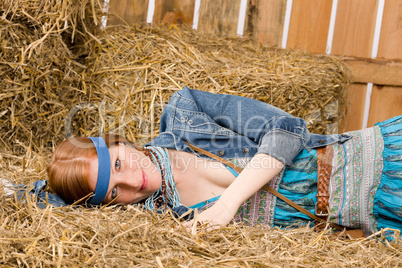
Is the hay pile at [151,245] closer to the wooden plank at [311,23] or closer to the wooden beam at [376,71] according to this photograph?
the wooden beam at [376,71]

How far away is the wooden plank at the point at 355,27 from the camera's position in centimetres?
317

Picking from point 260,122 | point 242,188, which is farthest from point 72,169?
point 260,122

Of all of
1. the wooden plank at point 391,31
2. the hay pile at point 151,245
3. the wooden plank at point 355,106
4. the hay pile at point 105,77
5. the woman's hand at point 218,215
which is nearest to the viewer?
the hay pile at point 151,245

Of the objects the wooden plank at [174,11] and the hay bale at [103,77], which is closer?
the hay bale at [103,77]

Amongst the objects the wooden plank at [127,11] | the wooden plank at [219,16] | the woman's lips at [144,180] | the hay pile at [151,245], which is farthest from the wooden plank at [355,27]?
the woman's lips at [144,180]

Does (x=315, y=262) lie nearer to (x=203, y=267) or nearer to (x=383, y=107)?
(x=203, y=267)

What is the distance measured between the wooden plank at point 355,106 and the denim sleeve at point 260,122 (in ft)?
Answer: 5.00

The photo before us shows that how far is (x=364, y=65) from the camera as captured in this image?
3.18 metres

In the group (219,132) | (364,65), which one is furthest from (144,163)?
(364,65)

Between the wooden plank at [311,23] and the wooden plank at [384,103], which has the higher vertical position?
the wooden plank at [311,23]

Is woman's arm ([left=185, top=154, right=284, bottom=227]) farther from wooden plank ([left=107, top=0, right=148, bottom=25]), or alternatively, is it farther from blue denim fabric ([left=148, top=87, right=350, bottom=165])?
wooden plank ([left=107, top=0, right=148, bottom=25])

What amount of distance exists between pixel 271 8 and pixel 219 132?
1.75 metres

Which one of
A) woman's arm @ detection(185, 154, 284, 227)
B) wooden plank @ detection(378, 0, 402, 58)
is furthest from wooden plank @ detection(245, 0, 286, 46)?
woman's arm @ detection(185, 154, 284, 227)

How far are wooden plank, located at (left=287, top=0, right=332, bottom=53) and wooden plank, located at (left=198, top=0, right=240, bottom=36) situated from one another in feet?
1.48
